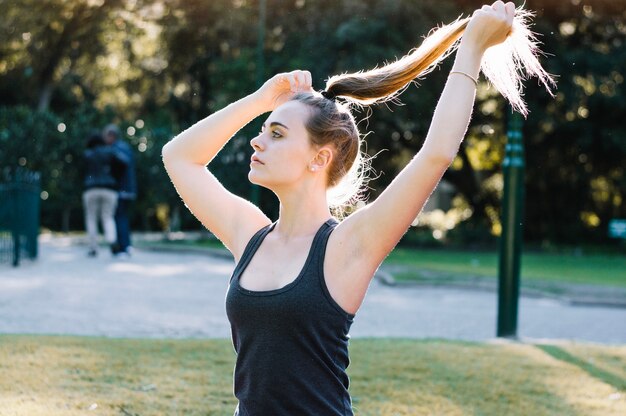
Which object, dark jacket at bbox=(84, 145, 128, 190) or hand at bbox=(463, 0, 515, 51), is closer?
hand at bbox=(463, 0, 515, 51)

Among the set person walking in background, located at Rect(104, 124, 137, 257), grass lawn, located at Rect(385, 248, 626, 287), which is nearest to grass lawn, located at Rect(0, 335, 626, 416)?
grass lawn, located at Rect(385, 248, 626, 287)

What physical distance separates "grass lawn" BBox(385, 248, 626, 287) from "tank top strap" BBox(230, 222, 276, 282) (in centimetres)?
1264

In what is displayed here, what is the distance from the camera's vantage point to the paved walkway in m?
9.02

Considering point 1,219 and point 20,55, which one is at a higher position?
point 20,55

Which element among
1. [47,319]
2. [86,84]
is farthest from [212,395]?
[86,84]

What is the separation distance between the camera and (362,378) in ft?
20.1

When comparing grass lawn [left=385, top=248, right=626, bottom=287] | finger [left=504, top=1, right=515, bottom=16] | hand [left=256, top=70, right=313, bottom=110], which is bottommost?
grass lawn [left=385, top=248, right=626, bottom=287]

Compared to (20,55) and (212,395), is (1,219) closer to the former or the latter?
(212,395)

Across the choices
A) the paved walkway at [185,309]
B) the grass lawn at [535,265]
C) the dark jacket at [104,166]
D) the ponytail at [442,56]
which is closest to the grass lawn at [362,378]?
the paved walkway at [185,309]

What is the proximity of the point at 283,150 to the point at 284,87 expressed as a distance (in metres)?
0.36

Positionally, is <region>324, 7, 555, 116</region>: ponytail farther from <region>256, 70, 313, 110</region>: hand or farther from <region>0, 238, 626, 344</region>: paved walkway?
<region>0, 238, 626, 344</region>: paved walkway

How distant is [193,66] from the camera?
34.3 meters

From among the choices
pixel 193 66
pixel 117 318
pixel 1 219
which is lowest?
pixel 117 318

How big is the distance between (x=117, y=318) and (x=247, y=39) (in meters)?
23.4
